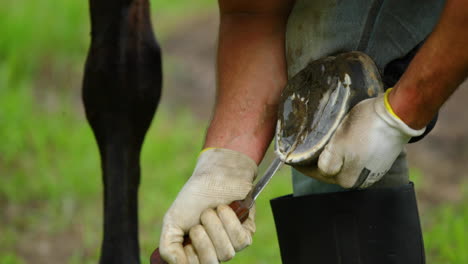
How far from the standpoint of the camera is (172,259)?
4.76 ft

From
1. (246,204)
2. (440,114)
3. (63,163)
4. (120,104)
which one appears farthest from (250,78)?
(440,114)

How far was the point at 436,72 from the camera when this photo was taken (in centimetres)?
133

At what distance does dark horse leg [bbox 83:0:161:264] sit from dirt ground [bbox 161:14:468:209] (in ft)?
4.18

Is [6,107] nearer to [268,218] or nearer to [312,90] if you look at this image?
[268,218]

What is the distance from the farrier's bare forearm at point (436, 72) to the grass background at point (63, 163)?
1.08 metres

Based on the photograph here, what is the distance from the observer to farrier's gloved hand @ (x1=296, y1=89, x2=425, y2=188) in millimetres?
1384

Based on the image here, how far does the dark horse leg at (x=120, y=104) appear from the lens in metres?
1.91

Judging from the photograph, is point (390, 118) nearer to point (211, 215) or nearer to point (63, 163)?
point (211, 215)

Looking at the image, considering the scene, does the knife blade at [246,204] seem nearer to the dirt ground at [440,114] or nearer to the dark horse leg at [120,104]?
the dark horse leg at [120,104]

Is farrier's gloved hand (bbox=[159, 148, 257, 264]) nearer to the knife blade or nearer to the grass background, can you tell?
the knife blade

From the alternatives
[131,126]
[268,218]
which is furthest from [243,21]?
[268,218]

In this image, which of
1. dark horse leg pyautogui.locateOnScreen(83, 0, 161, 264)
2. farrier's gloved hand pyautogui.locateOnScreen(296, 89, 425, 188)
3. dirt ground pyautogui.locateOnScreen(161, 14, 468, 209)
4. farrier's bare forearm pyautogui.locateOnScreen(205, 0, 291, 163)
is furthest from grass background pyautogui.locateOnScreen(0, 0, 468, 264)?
farrier's gloved hand pyautogui.locateOnScreen(296, 89, 425, 188)

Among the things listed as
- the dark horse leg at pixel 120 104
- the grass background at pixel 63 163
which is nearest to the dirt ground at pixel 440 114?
the grass background at pixel 63 163

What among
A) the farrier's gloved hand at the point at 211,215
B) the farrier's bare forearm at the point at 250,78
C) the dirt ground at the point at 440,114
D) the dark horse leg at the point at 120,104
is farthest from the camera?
the dirt ground at the point at 440,114
